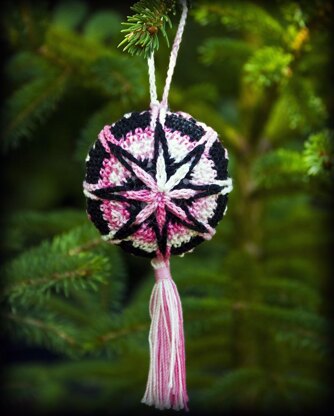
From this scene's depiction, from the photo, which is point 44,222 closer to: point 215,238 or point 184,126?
point 215,238

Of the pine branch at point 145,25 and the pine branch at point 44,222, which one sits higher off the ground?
the pine branch at point 44,222

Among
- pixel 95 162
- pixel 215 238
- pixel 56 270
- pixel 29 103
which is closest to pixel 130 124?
pixel 95 162

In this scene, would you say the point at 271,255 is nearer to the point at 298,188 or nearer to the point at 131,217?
the point at 298,188

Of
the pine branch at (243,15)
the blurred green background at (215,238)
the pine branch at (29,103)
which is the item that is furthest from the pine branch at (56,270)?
the pine branch at (243,15)

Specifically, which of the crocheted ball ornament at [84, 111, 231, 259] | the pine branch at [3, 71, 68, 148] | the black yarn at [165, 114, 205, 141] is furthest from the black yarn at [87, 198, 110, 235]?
the pine branch at [3, 71, 68, 148]

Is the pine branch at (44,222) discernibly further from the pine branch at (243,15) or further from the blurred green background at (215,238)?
the pine branch at (243,15)

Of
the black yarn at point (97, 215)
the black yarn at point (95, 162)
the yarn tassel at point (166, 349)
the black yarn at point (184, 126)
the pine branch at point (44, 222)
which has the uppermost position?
the pine branch at point (44, 222)
